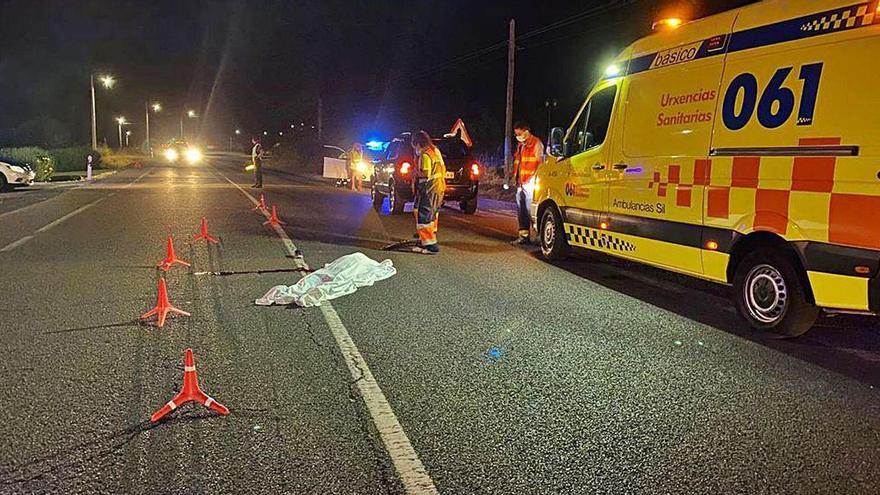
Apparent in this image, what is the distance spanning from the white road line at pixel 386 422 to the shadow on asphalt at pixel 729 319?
10.7ft

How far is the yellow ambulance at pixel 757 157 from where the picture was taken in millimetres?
5379

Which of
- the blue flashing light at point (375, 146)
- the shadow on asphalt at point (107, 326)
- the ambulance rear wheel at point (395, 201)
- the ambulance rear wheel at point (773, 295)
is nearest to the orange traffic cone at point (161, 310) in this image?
the shadow on asphalt at point (107, 326)

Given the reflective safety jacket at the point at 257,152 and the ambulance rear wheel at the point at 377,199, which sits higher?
the reflective safety jacket at the point at 257,152

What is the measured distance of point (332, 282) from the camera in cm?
777

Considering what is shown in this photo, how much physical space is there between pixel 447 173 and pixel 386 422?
1296cm

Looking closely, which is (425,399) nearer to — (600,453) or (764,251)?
(600,453)

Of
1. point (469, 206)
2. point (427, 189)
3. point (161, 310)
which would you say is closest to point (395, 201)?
point (469, 206)

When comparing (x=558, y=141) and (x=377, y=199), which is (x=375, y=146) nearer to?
(x=377, y=199)

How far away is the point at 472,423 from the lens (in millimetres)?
4156

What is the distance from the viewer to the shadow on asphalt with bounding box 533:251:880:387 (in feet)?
18.2

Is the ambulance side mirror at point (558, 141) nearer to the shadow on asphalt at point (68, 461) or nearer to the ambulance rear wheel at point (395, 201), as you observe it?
the shadow on asphalt at point (68, 461)

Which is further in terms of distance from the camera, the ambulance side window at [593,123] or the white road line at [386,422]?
the ambulance side window at [593,123]

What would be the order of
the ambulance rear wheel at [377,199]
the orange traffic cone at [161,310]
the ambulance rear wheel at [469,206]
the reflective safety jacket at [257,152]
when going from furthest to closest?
the reflective safety jacket at [257,152]
the ambulance rear wheel at [377,199]
the ambulance rear wheel at [469,206]
the orange traffic cone at [161,310]

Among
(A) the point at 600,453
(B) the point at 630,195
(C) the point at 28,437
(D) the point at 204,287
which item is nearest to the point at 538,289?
(B) the point at 630,195
